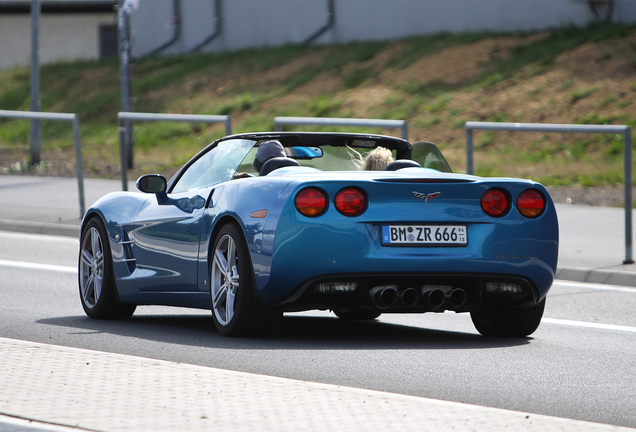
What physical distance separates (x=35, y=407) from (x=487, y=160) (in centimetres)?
1262

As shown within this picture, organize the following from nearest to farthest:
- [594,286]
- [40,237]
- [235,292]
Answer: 1. [235,292]
2. [594,286]
3. [40,237]

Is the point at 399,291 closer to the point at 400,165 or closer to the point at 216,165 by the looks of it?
the point at 400,165

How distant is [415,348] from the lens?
739cm

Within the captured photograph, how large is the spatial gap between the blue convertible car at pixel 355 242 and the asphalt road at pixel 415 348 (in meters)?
0.27

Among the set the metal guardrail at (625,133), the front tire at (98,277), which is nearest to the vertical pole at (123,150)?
the metal guardrail at (625,133)

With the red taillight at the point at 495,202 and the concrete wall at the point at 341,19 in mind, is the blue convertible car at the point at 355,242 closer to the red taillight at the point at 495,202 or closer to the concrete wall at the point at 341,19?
the red taillight at the point at 495,202

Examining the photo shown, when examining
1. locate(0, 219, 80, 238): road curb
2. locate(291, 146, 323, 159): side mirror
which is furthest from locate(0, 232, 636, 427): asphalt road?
locate(0, 219, 80, 238): road curb

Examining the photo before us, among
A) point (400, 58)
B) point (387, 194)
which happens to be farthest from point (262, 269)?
point (400, 58)

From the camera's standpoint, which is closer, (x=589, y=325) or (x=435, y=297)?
(x=435, y=297)

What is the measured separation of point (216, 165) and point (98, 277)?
1380 mm

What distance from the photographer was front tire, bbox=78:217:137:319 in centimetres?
864

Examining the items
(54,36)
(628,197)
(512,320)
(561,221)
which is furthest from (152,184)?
(54,36)

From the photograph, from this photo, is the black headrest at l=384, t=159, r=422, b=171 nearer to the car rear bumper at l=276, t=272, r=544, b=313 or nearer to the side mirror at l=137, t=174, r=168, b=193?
the car rear bumper at l=276, t=272, r=544, b=313

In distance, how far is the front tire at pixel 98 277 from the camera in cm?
864
